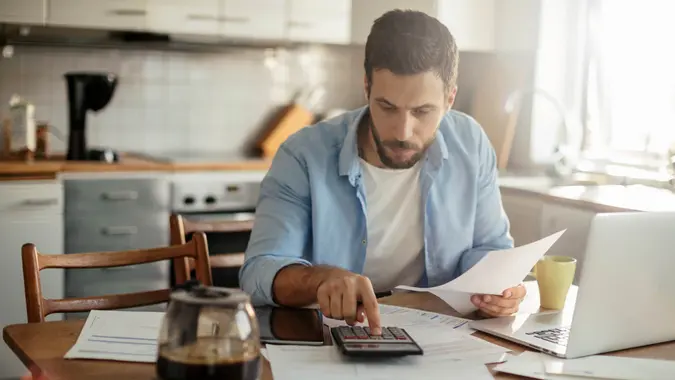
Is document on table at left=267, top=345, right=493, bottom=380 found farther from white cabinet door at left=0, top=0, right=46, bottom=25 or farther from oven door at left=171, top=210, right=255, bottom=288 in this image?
white cabinet door at left=0, top=0, right=46, bottom=25

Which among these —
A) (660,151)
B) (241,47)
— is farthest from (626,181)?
(241,47)

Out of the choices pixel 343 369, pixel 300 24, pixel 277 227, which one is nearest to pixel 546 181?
pixel 300 24

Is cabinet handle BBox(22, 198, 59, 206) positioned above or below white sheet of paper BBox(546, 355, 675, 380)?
below

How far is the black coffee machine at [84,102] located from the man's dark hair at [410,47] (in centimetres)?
184

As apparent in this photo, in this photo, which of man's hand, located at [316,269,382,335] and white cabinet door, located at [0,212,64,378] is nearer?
man's hand, located at [316,269,382,335]

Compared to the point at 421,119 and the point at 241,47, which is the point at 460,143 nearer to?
the point at 421,119

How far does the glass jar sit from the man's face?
800 mm

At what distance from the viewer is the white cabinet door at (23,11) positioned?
10.0 feet

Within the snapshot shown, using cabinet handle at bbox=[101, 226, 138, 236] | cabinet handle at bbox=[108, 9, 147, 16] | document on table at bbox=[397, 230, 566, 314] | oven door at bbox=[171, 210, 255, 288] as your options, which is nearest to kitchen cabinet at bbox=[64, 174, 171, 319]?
cabinet handle at bbox=[101, 226, 138, 236]

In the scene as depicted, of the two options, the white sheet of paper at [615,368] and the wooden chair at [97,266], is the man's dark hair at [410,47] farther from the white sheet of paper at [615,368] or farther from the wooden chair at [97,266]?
the white sheet of paper at [615,368]

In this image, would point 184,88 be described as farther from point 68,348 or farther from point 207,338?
point 207,338

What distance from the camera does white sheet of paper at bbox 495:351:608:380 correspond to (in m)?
1.12

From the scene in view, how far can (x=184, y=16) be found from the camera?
3.34m

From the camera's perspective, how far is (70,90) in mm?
3232
